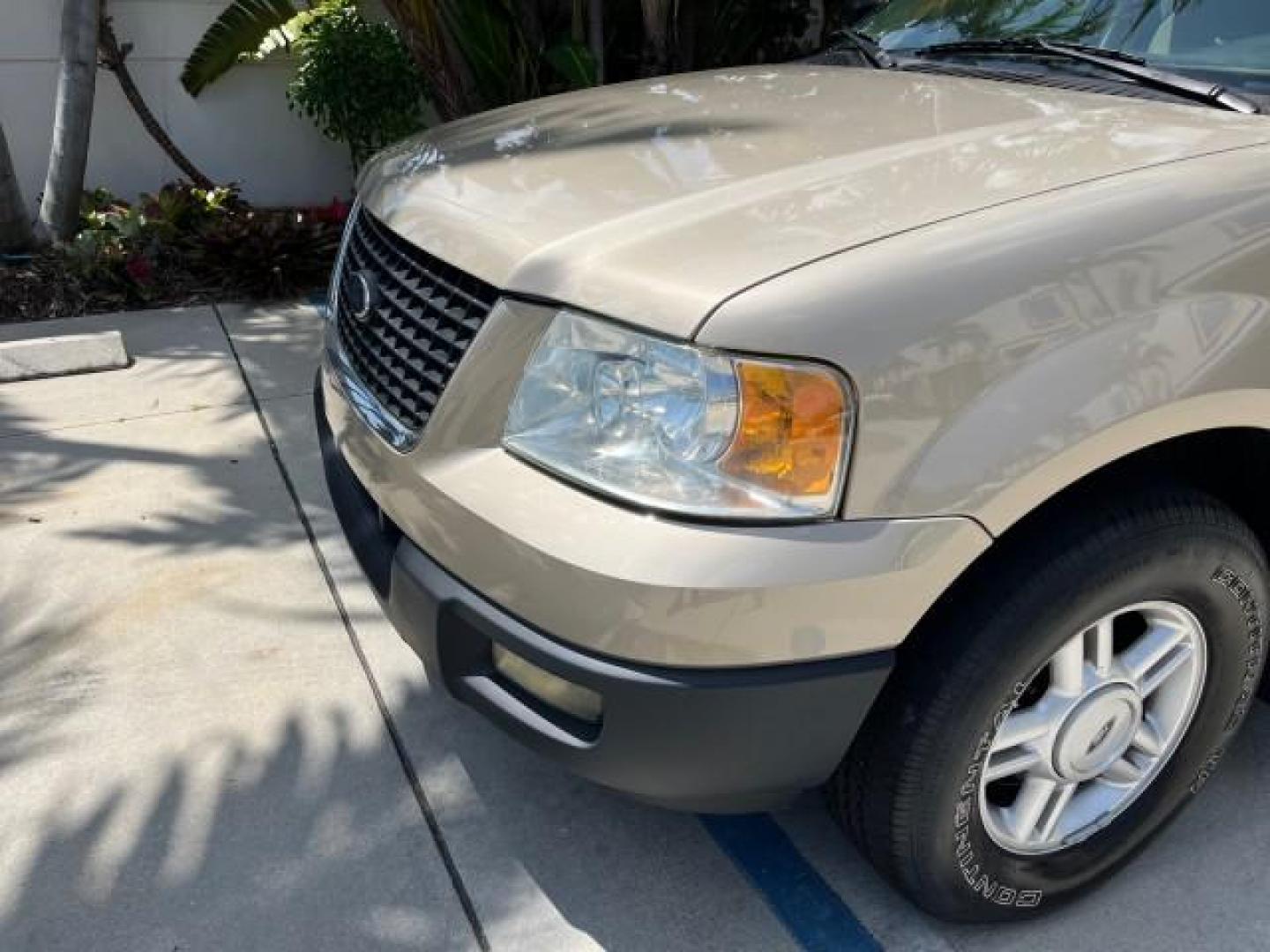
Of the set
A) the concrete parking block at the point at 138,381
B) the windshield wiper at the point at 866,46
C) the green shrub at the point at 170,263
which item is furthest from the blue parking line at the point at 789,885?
the green shrub at the point at 170,263

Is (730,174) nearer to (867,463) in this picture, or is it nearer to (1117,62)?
(867,463)

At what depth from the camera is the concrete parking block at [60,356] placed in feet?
15.6

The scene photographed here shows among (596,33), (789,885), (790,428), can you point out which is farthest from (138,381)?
(790,428)

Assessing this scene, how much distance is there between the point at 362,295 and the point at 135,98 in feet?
16.6

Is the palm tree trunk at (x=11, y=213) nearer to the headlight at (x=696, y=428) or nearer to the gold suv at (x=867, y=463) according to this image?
the gold suv at (x=867, y=463)

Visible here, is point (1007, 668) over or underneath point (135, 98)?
underneath

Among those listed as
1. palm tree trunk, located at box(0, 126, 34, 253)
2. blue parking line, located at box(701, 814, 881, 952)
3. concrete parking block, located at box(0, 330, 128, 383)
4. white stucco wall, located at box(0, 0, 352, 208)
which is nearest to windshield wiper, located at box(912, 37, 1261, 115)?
blue parking line, located at box(701, 814, 881, 952)

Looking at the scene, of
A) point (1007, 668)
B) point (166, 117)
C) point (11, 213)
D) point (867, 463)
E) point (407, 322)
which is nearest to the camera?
point (867, 463)

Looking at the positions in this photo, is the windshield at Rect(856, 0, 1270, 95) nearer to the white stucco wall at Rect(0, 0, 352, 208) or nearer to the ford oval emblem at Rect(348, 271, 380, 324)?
the ford oval emblem at Rect(348, 271, 380, 324)

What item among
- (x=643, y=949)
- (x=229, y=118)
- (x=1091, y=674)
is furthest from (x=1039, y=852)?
(x=229, y=118)

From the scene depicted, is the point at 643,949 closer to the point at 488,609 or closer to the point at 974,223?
the point at 488,609

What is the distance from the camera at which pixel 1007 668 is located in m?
1.79

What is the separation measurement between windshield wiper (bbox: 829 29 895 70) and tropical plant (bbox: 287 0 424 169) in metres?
3.53

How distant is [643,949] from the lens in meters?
2.12
